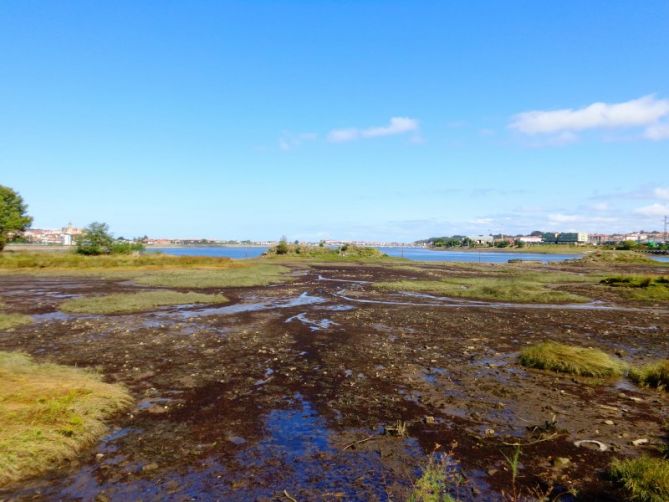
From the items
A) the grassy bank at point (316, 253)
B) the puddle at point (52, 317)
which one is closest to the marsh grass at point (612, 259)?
the grassy bank at point (316, 253)

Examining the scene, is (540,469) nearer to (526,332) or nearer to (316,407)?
(316,407)

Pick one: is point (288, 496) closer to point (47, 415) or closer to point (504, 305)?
point (47, 415)

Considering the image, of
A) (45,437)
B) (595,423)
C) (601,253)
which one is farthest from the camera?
(601,253)

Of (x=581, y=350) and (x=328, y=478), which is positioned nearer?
(x=328, y=478)

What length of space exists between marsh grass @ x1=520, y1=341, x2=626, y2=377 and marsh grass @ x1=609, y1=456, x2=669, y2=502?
22.3 ft

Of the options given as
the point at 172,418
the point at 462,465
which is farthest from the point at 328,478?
the point at 172,418

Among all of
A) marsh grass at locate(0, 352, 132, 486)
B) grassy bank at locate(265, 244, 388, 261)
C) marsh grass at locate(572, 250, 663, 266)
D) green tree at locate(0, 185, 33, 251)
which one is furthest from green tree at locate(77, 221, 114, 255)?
marsh grass at locate(572, 250, 663, 266)

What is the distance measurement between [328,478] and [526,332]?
17.2 m

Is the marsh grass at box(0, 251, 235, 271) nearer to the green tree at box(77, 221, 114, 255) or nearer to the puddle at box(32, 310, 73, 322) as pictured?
the green tree at box(77, 221, 114, 255)

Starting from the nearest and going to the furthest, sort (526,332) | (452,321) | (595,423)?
(595,423) < (526,332) < (452,321)

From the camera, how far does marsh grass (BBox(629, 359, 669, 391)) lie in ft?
42.0

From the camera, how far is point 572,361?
14.6 meters

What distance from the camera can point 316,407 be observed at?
11102mm

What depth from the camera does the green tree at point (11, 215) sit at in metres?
74.4
